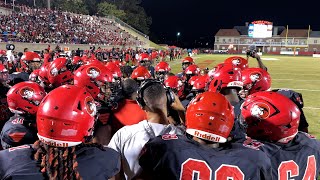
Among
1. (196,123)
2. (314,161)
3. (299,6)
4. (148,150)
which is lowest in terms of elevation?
(314,161)

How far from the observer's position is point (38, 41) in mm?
27453

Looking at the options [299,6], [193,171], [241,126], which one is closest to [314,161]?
[241,126]

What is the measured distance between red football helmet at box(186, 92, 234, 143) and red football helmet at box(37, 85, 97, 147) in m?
0.76

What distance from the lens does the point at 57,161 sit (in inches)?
78.7

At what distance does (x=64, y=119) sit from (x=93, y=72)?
2300mm

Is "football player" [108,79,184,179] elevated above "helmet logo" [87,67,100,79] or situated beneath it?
situated beneath

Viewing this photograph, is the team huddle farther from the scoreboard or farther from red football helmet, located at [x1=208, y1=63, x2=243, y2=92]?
the scoreboard

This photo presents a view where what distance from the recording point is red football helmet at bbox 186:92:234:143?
2168 millimetres

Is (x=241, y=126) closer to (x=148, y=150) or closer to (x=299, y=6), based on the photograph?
(x=148, y=150)

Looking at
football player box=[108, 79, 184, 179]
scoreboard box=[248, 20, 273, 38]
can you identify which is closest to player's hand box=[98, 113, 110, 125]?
football player box=[108, 79, 184, 179]

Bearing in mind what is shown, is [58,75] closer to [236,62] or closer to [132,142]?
[132,142]

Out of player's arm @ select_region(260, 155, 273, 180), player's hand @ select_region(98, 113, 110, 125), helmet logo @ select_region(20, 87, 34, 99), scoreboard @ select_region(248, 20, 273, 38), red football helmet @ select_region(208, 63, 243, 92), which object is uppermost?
scoreboard @ select_region(248, 20, 273, 38)

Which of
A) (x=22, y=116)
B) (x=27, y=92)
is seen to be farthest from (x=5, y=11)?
(x=22, y=116)

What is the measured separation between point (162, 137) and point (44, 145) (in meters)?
0.85
